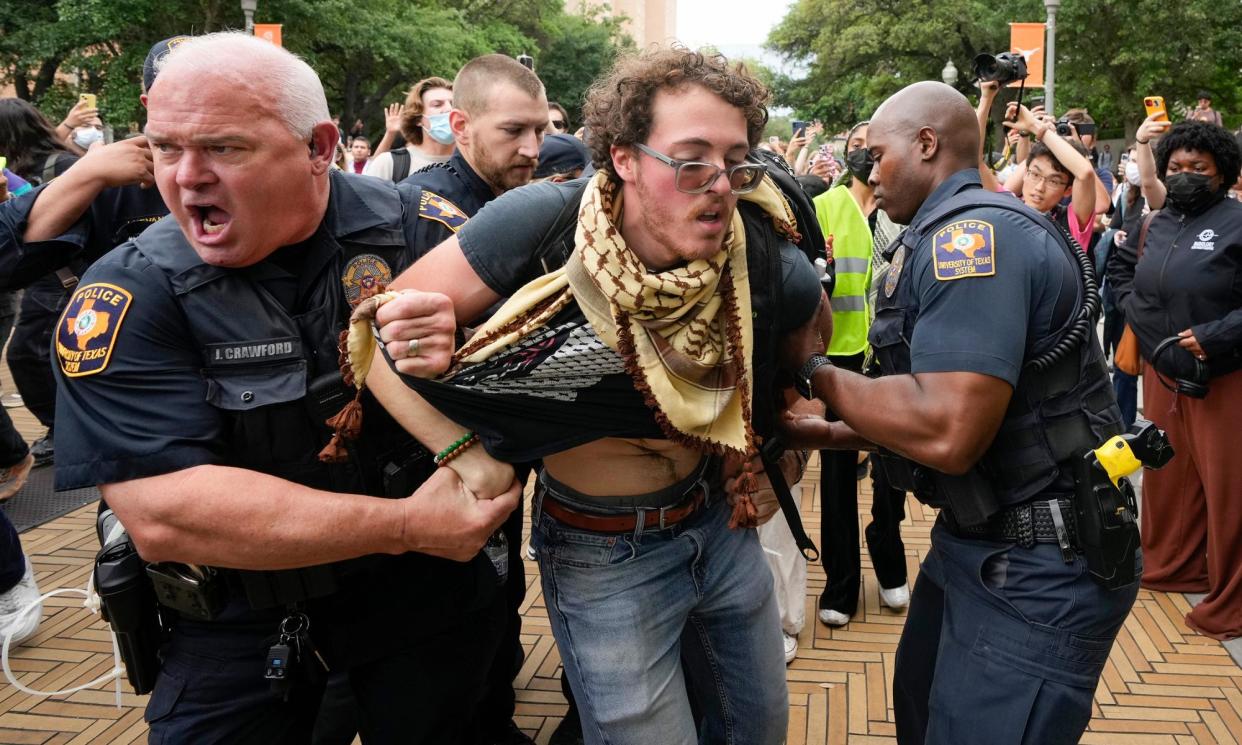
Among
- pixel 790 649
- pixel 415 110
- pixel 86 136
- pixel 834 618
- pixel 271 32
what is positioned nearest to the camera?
pixel 790 649

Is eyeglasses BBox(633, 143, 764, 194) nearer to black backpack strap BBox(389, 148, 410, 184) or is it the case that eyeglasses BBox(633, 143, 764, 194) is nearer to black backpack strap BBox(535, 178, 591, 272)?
black backpack strap BBox(535, 178, 591, 272)

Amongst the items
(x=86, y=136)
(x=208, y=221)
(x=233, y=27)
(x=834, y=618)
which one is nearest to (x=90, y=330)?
(x=208, y=221)

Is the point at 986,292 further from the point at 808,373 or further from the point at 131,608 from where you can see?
the point at 131,608

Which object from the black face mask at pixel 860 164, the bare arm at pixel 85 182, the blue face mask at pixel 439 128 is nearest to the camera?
the bare arm at pixel 85 182

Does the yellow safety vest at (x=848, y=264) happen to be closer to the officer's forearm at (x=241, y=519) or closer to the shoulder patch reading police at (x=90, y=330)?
the officer's forearm at (x=241, y=519)

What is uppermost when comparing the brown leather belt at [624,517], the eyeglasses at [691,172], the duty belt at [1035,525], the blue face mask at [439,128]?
the eyeglasses at [691,172]

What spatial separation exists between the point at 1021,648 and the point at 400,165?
4.08 metres

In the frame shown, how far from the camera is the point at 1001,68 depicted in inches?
175

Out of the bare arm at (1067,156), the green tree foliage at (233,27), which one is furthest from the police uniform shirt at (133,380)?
the green tree foliage at (233,27)

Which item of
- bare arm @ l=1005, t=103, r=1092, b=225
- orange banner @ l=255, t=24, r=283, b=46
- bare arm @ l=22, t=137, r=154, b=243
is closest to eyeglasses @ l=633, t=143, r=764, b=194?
bare arm @ l=22, t=137, r=154, b=243

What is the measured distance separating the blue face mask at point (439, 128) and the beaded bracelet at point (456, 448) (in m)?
3.72

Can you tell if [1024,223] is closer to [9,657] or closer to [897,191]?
[897,191]

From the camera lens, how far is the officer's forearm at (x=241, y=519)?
1821 millimetres

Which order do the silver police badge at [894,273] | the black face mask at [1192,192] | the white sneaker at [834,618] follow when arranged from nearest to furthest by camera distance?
the silver police badge at [894,273]
the black face mask at [1192,192]
the white sneaker at [834,618]
